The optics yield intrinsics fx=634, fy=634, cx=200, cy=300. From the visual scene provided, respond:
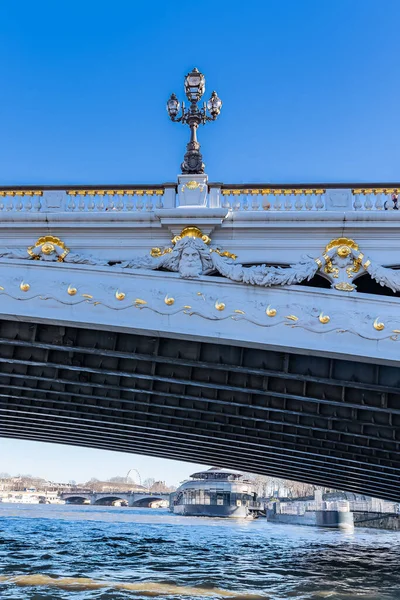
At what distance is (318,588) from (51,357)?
9262mm

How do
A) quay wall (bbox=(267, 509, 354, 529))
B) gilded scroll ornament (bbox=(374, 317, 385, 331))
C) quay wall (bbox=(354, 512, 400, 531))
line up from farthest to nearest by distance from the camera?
quay wall (bbox=(267, 509, 354, 529)) < quay wall (bbox=(354, 512, 400, 531)) < gilded scroll ornament (bbox=(374, 317, 385, 331))

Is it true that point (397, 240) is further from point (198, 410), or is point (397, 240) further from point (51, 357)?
point (51, 357)

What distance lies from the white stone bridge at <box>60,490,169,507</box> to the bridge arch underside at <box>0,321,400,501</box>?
9972cm

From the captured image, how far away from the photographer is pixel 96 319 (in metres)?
→ 15.0

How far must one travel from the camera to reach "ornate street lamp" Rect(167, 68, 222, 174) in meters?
16.3

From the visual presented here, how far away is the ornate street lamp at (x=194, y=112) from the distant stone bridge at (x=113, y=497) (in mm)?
114599

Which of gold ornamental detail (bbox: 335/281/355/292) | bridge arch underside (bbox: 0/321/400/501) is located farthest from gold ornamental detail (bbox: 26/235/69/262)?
gold ornamental detail (bbox: 335/281/355/292)

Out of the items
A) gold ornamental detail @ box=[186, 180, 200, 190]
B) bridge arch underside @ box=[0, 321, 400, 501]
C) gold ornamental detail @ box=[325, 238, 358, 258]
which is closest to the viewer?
gold ornamental detail @ box=[325, 238, 358, 258]

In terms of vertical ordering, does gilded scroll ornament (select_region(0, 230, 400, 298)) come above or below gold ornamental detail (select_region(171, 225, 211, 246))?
below

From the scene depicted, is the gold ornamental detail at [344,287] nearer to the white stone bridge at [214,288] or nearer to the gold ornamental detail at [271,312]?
the white stone bridge at [214,288]

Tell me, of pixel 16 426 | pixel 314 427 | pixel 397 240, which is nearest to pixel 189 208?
pixel 397 240

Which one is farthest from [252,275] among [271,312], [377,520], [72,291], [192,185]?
[377,520]

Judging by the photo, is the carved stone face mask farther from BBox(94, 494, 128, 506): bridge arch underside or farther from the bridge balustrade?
BBox(94, 494, 128, 506): bridge arch underside

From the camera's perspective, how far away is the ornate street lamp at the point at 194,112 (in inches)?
641
